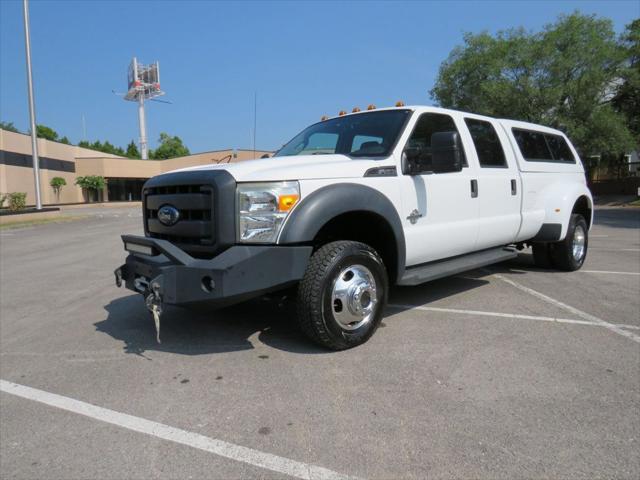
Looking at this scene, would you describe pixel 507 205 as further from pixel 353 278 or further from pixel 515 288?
pixel 353 278

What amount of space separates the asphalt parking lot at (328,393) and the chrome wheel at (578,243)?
1.69m

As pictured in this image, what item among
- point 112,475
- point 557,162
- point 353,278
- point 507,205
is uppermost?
point 557,162

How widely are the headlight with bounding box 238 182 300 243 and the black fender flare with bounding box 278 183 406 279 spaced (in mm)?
79

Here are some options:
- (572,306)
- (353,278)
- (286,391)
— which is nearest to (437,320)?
(353,278)

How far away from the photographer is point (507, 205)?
5.39 m

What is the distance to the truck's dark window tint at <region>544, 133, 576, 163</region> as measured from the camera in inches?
259

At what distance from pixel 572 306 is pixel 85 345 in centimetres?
472

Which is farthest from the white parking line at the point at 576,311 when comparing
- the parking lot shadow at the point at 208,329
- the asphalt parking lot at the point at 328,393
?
the parking lot shadow at the point at 208,329

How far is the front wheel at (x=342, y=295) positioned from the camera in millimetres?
3461

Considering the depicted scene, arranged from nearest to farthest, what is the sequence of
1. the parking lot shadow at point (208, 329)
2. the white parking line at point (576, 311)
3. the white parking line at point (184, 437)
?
the white parking line at point (184, 437)
the parking lot shadow at point (208, 329)
the white parking line at point (576, 311)

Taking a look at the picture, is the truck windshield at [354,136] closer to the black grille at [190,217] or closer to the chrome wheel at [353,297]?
the chrome wheel at [353,297]

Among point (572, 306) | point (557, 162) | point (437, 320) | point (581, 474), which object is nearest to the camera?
point (581, 474)

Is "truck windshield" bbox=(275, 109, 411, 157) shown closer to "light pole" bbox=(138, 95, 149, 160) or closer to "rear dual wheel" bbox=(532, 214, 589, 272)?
"rear dual wheel" bbox=(532, 214, 589, 272)

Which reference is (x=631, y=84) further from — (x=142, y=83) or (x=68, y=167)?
(x=142, y=83)
